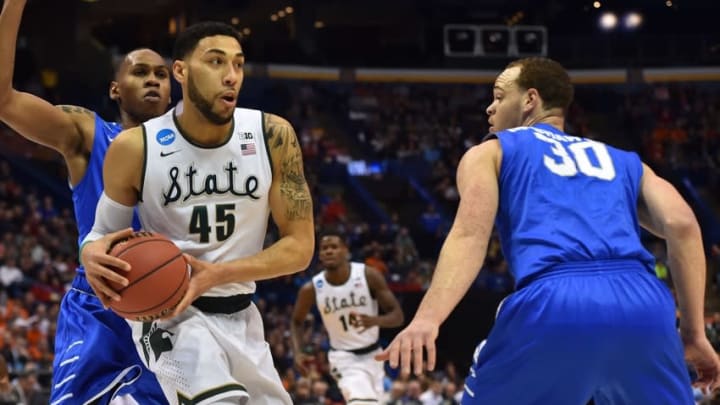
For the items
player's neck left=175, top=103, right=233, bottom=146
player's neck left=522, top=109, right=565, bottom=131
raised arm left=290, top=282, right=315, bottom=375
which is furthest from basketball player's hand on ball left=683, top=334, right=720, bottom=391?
raised arm left=290, top=282, right=315, bottom=375

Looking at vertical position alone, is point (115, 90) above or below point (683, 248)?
above

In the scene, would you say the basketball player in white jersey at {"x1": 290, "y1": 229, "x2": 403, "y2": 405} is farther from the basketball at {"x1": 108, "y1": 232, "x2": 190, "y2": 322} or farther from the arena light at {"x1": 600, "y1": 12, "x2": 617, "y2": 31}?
the arena light at {"x1": 600, "y1": 12, "x2": 617, "y2": 31}

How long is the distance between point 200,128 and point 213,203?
0.33 metres

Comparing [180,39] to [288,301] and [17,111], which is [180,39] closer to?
[17,111]

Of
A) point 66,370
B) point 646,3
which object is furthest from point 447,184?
point 66,370

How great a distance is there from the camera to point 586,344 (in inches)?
141

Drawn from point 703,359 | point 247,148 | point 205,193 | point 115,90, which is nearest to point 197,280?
point 205,193

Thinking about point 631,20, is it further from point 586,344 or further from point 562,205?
point 586,344

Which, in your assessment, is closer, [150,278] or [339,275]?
[150,278]

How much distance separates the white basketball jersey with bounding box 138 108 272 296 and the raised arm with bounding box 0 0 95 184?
2.26ft

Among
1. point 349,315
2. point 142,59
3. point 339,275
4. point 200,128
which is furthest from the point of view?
point 339,275

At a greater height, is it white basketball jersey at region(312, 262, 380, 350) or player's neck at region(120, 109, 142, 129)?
player's neck at region(120, 109, 142, 129)

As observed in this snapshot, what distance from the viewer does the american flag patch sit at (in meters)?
4.54

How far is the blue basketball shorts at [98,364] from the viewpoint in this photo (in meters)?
Answer: 4.86
